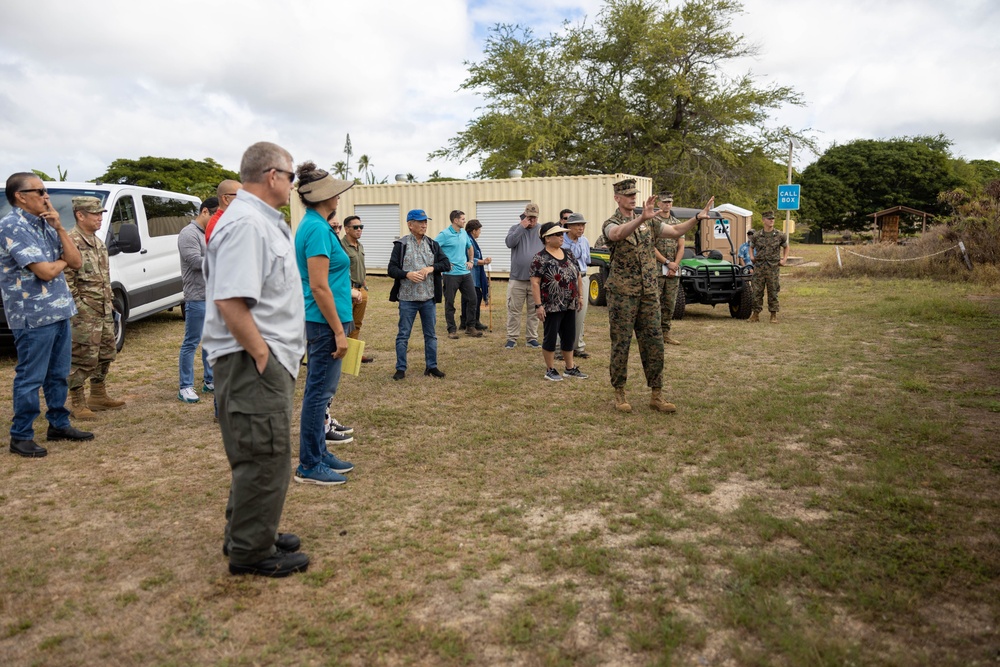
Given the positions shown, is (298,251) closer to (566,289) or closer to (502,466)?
(502,466)

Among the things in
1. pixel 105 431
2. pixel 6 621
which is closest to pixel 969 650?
pixel 6 621

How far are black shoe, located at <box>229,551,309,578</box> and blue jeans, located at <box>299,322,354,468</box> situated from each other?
118 centimetres

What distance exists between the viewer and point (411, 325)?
281 inches

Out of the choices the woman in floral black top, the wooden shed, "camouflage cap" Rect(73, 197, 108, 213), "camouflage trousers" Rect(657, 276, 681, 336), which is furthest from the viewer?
the wooden shed

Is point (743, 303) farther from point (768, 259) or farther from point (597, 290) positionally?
point (597, 290)

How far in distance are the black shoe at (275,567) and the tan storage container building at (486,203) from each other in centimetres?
1432

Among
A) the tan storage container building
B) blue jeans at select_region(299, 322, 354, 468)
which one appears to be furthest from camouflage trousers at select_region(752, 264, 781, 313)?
blue jeans at select_region(299, 322, 354, 468)

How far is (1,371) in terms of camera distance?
7.65 m

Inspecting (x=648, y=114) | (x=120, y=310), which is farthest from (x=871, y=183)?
(x=120, y=310)

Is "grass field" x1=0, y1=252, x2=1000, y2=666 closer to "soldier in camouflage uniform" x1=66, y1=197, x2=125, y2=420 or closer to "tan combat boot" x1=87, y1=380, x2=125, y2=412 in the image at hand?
"tan combat boot" x1=87, y1=380, x2=125, y2=412

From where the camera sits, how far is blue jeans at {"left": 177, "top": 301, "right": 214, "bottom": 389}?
19.8 ft

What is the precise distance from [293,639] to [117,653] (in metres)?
0.62

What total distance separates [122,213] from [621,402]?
273 inches

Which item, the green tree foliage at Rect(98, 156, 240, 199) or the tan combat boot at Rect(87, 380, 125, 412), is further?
the green tree foliage at Rect(98, 156, 240, 199)
